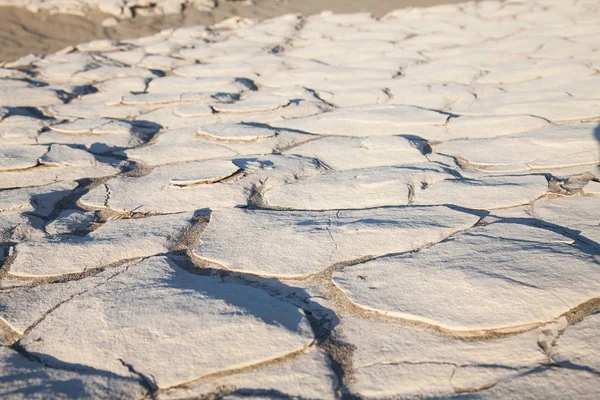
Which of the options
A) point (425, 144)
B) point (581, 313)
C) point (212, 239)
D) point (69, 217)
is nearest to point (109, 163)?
point (69, 217)

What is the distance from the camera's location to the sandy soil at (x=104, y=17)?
471 cm

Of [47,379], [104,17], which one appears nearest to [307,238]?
[47,379]

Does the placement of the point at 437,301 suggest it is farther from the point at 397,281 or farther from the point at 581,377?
the point at 581,377

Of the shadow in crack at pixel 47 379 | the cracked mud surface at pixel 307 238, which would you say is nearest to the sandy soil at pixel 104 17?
the cracked mud surface at pixel 307 238

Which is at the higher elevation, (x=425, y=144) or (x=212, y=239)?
(x=425, y=144)

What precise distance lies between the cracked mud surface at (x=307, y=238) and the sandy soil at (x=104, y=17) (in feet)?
6.40

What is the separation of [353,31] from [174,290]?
3965mm

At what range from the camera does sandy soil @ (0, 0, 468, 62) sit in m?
4.71

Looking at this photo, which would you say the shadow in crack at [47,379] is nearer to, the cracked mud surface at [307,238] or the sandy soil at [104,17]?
the cracked mud surface at [307,238]

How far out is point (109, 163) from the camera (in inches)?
78.7

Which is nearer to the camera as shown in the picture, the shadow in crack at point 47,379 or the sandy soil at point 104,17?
the shadow in crack at point 47,379

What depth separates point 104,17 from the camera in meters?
5.45

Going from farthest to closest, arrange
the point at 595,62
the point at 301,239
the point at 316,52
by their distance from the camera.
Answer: the point at 316,52
the point at 595,62
the point at 301,239

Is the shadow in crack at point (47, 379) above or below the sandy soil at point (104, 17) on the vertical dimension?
below
